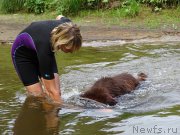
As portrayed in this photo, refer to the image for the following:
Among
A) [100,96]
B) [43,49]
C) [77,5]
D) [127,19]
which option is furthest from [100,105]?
[77,5]

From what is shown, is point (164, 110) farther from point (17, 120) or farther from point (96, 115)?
point (17, 120)

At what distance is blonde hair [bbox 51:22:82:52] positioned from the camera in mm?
4855

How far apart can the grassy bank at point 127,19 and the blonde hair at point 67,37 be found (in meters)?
7.55

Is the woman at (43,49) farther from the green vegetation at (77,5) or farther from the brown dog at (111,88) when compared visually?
the green vegetation at (77,5)

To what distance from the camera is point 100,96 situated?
573cm

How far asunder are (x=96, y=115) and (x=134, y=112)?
488 millimetres

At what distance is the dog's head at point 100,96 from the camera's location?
5723mm

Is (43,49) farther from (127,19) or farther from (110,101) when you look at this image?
(127,19)

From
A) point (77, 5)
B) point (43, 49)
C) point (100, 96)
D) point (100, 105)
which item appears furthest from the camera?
point (77, 5)

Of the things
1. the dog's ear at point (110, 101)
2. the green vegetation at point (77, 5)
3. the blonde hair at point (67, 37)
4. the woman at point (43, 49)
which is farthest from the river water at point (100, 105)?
the green vegetation at point (77, 5)

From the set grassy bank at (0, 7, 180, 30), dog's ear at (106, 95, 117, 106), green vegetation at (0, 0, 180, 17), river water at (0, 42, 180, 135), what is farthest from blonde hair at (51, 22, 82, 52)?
green vegetation at (0, 0, 180, 17)

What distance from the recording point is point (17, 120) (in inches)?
208

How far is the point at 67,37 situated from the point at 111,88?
1.52 meters

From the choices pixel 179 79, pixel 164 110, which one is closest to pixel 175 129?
pixel 164 110
